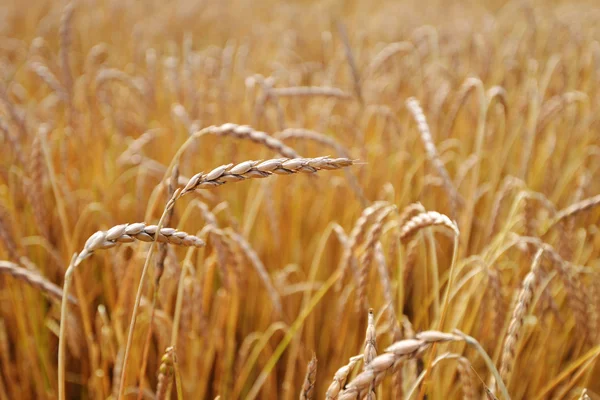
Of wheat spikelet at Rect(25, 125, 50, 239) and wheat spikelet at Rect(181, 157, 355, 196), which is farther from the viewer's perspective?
wheat spikelet at Rect(25, 125, 50, 239)

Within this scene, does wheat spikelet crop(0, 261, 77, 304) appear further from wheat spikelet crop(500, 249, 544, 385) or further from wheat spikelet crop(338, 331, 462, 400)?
wheat spikelet crop(500, 249, 544, 385)

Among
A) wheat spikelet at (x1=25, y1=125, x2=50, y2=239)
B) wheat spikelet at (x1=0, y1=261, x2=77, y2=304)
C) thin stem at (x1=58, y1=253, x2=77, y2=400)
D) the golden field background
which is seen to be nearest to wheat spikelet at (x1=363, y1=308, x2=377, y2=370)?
the golden field background

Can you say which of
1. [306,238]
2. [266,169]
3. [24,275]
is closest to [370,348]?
[266,169]

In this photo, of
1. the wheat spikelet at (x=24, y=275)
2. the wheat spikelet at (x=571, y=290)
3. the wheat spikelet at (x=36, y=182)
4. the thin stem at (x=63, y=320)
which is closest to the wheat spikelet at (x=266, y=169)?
the thin stem at (x=63, y=320)

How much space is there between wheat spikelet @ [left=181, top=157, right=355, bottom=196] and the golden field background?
1cm

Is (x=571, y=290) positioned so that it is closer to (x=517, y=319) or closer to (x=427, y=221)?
(x=517, y=319)

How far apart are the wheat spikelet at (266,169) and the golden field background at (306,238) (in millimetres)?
12

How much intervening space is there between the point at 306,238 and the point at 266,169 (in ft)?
3.35

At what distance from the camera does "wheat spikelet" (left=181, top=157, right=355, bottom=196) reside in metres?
0.42

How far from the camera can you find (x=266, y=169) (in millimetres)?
433

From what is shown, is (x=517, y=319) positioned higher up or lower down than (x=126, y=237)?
lower down

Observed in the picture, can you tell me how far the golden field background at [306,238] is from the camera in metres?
0.76

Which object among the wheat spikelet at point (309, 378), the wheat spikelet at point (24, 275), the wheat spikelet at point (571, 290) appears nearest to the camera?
the wheat spikelet at point (309, 378)

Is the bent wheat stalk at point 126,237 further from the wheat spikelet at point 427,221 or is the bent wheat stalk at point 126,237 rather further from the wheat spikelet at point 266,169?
the wheat spikelet at point 427,221
